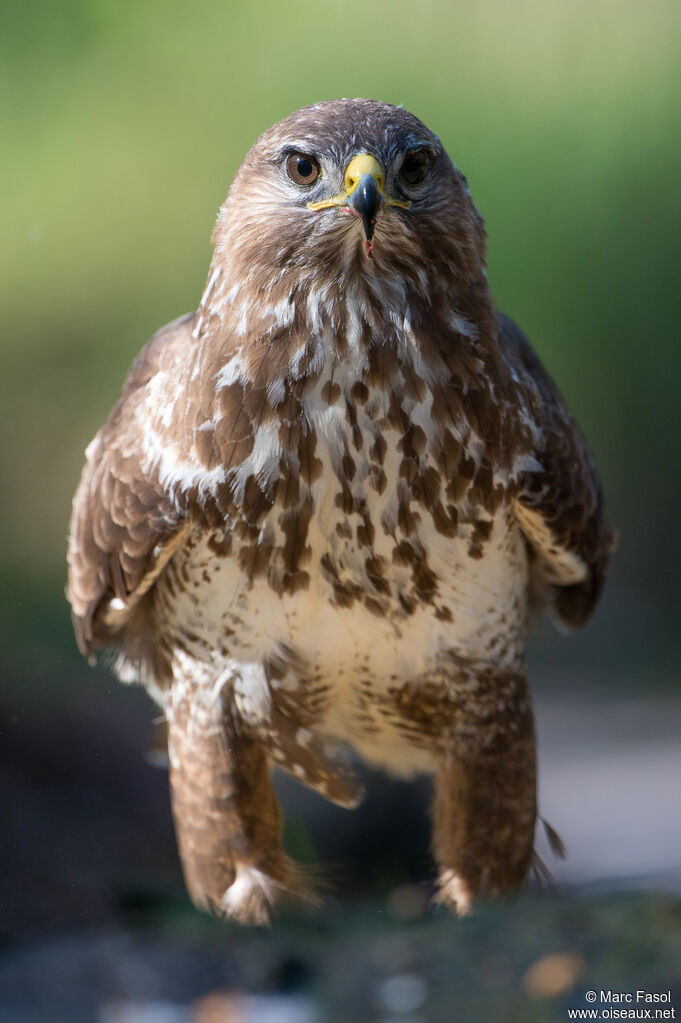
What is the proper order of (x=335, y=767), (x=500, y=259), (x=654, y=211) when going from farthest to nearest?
(x=654, y=211), (x=500, y=259), (x=335, y=767)

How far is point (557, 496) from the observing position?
4.47ft

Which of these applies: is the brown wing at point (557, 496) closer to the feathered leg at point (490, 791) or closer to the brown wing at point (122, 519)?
the feathered leg at point (490, 791)

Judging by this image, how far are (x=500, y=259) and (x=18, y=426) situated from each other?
30.5 inches

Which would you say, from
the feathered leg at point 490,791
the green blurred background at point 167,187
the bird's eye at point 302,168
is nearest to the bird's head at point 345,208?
the bird's eye at point 302,168

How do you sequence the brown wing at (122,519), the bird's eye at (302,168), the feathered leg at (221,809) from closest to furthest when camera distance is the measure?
the bird's eye at (302,168), the brown wing at (122,519), the feathered leg at (221,809)

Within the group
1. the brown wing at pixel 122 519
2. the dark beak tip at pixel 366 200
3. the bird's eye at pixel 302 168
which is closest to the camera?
the dark beak tip at pixel 366 200

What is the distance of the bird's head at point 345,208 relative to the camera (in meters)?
1.07

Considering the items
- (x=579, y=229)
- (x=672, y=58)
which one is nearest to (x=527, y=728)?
(x=579, y=229)

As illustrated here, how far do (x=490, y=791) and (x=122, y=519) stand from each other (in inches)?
24.1

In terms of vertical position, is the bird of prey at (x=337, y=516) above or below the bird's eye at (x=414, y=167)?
below

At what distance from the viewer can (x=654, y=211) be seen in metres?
1.83

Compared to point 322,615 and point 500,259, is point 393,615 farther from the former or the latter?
point 500,259

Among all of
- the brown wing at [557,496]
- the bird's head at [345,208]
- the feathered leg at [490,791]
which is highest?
the bird's head at [345,208]

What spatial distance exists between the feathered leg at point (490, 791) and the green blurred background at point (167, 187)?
0.44m
